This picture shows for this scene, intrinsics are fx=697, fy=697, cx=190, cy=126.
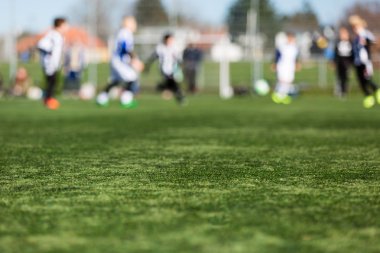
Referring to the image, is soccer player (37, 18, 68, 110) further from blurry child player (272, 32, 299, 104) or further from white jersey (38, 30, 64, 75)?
blurry child player (272, 32, 299, 104)

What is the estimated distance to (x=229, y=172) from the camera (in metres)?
5.58

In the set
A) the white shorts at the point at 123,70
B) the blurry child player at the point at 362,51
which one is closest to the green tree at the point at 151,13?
the white shorts at the point at 123,70

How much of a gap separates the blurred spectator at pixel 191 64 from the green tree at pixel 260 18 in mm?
1821

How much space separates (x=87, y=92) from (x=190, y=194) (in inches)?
920

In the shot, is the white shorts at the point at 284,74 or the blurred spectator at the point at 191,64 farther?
the blurred spectator at the point at 191,64

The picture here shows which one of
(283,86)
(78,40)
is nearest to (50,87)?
(283,86)

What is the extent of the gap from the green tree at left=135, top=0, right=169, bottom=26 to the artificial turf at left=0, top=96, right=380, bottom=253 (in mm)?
21092

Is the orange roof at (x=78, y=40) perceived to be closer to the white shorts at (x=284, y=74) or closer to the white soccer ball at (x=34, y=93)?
the white soccer ball at (x=34, y=93)

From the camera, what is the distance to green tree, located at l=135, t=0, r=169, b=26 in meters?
29.7

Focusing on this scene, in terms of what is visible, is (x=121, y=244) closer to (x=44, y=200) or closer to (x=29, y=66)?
(x=44, y=200)

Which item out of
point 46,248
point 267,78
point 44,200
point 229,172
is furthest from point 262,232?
point 267,78

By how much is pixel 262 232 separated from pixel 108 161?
3301 millimetres

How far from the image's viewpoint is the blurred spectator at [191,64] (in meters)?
29.5

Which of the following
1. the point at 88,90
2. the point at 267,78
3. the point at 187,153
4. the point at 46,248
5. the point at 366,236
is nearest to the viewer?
the point at 46,248
